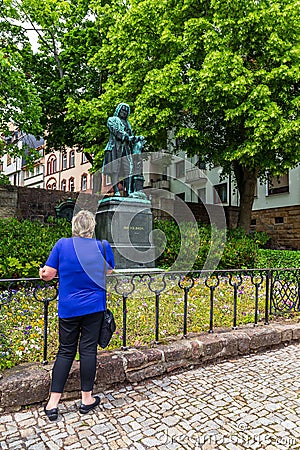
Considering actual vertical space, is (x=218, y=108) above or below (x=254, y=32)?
below

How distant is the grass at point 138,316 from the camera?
393 centimetres

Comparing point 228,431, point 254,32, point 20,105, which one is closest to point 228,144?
point 254,32

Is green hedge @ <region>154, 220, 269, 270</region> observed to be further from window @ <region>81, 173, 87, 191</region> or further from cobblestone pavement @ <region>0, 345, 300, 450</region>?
window @ <region>81, 173, 87, 191</region>

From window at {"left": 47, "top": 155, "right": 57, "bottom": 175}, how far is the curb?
1474 inches

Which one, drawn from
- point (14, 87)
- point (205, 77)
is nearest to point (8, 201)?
point (14, 87)

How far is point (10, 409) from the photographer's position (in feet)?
9.95

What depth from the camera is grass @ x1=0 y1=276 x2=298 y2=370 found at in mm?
3934

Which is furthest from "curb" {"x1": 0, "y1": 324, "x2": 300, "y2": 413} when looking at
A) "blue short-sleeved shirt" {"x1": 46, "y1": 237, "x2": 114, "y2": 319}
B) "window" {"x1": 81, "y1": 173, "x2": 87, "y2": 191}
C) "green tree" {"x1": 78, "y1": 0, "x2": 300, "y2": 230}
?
"window" {"x1": 81, "y1": 173, "x2": 87, "y2": 191}

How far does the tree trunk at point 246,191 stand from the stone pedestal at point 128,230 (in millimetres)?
6945

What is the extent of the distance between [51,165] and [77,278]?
129ft

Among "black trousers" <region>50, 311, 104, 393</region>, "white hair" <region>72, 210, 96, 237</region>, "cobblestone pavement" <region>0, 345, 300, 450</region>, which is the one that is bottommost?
"cobblestone pavement" <region>0, 345, 300, 450</region>

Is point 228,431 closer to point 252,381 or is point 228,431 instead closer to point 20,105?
point 252,381

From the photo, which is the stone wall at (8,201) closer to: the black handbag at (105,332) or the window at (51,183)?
the black handbag at (105,332)

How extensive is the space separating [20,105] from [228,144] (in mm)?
7328
